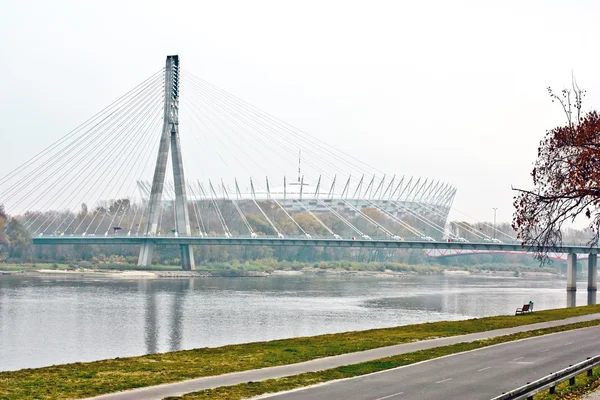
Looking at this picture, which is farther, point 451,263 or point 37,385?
point 451,263

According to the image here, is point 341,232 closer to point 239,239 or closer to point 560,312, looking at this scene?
point 239,239

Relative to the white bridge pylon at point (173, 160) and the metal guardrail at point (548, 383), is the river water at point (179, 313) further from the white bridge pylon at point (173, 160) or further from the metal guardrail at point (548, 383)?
the metal guardrail at point (548, 383)

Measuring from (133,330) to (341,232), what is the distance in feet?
350

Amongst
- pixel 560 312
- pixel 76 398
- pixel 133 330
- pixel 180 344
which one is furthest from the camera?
pixel 560 312

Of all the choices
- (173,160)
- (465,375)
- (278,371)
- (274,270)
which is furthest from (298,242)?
(465,375)

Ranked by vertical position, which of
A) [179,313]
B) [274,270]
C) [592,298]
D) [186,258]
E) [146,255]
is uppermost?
[146,255]

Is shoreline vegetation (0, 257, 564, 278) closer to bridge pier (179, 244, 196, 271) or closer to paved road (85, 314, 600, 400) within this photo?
bridge pier (179, 244, 196, 271)

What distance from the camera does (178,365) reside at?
2358 centimetres

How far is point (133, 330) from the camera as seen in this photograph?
40.0 m

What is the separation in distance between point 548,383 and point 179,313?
3558 centimetres

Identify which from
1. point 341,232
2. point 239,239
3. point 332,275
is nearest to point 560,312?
point 239,239

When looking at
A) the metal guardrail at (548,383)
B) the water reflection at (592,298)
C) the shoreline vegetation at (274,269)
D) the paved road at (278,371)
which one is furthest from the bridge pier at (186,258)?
the metal guardrail at (548,383)

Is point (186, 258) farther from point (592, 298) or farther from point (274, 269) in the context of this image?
point (592, 298)

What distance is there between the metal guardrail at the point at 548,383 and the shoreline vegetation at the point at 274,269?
269ft
